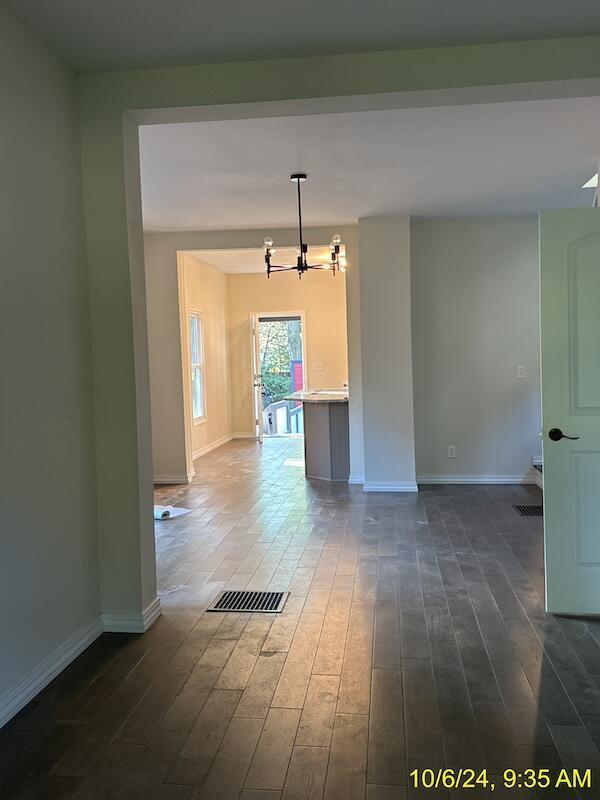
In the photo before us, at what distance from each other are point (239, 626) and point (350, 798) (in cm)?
131

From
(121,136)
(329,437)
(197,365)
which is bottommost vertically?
(329,437)

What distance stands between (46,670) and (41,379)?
3.92 feet

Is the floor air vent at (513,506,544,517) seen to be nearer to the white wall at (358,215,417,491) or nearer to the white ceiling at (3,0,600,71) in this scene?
the white wall at (358,215,417,491)

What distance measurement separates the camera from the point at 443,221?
6.17 m

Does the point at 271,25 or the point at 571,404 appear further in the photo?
the point at 571,404

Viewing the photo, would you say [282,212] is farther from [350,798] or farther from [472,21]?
[350,798]

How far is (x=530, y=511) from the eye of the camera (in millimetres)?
5129

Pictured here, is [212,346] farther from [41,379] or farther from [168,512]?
[41,379]

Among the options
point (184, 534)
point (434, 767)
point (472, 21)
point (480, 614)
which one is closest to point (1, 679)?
point (434, 767)

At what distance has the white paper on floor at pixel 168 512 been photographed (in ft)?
17.2

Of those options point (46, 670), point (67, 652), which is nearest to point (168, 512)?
point (67, 652)

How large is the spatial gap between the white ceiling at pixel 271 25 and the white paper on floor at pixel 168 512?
3.54 m

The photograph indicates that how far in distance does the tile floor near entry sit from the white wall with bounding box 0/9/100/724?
28cm

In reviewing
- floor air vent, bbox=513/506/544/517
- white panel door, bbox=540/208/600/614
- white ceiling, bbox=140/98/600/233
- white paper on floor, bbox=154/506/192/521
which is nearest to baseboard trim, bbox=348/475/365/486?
floor air vent, bbox=513/506/544/517
